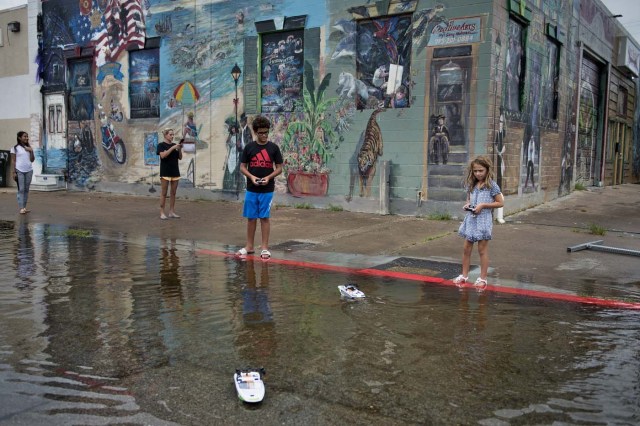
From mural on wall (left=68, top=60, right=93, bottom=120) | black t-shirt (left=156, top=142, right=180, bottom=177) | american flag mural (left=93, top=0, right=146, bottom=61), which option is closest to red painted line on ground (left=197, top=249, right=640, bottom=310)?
black t-shirt (left=156, top=142, right=180, bottom=177)

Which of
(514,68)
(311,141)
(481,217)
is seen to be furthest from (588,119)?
(481,217)

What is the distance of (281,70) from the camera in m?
13.5

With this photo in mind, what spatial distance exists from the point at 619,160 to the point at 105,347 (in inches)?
878

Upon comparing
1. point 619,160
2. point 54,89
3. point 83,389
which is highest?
point 54,89

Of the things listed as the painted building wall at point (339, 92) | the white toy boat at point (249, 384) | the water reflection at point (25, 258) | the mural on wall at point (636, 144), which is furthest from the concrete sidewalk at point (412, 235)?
the mural on wall at point (636, 144)

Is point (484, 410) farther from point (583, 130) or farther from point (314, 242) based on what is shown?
point (583, 130)

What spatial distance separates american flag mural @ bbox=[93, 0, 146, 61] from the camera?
1594 cm

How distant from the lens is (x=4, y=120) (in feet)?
65.0

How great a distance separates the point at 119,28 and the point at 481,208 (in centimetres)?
1374

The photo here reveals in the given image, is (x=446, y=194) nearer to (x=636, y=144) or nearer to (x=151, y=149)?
(x=151, y=149)

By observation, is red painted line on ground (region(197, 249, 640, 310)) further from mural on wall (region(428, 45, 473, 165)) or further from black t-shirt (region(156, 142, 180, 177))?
mural on wall (region(428, 45, 473, 165))

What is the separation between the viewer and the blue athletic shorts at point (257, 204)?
7633mm

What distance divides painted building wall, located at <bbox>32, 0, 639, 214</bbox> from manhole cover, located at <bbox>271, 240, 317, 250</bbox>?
12.1 ft

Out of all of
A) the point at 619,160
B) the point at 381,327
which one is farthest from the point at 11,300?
the point at 619,160
